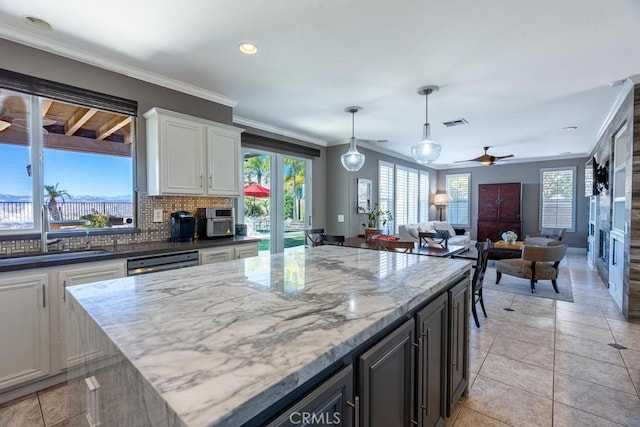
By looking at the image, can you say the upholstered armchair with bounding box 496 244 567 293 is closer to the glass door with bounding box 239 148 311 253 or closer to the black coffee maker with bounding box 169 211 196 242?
the glass door with bounding box 239 148 311 253

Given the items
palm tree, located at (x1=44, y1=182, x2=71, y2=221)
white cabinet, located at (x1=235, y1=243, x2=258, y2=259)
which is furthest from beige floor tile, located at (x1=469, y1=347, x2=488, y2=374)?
palm tree, located at (x1=44, y1=182, x2=71, y2=221)

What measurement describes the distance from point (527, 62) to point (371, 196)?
4.00 meters

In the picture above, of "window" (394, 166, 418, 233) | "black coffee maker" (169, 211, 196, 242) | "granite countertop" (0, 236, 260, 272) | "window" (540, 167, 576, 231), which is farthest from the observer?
"window" (540, 167, 576, 231)

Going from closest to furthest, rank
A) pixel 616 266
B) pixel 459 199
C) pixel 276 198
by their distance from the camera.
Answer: pixel 616 266, pixel 276 198, pixel 459 199


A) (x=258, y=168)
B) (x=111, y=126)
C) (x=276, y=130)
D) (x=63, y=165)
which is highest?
(x=276, y=130)

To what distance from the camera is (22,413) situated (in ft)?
6.64

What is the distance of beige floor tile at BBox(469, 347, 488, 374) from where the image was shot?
2.48 metres

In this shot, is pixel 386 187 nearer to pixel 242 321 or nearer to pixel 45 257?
pixel 45 257

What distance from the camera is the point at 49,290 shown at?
2.20m

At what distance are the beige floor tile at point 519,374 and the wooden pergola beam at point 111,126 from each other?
13.1ft

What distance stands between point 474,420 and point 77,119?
398 centimetres

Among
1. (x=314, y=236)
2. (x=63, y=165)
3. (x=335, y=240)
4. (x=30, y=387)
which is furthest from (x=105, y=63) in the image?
(x=314, y=236)

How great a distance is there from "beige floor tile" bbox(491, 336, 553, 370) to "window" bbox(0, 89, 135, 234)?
12.5 ft

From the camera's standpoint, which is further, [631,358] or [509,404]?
[631,358]
